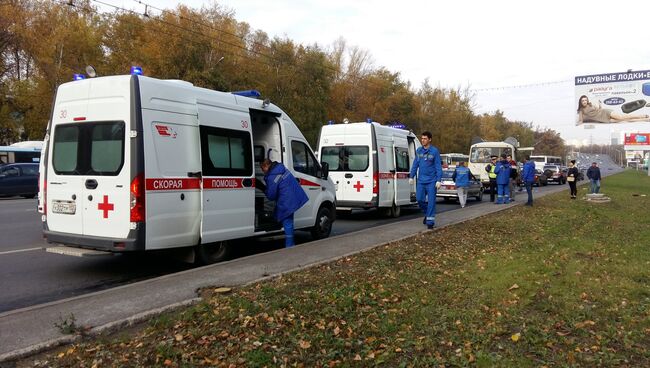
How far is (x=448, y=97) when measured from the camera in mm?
66375

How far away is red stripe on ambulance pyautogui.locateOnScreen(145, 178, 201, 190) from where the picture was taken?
6.69m

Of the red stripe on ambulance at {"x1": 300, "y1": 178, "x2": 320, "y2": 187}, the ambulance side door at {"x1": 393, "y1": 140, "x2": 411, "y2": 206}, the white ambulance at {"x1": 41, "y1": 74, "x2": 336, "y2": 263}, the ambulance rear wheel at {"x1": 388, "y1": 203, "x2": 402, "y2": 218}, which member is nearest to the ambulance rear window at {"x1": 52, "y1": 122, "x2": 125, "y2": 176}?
the white ambulance at {"x1": 41, "y1": 74, "x2": 336, "y2": 263}

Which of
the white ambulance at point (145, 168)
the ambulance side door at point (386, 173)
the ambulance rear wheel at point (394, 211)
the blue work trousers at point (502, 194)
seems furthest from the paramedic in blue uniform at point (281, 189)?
the blue work trousers at point (502, 194)

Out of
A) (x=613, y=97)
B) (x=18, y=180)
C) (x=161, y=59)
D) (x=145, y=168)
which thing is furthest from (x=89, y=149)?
(x=613, y=97)

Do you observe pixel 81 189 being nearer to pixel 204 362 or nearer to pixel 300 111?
pixel 204 362

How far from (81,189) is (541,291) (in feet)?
19.8

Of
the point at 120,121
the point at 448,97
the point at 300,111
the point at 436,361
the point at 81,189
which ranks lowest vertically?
the point at 436,361

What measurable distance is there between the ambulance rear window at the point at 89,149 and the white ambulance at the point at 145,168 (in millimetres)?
14

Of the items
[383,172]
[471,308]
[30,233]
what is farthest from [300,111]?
[471,308]

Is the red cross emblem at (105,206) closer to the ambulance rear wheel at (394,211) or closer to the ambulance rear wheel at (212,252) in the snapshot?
the ambulance rear wheel at (212,252)

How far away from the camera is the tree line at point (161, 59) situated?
3189cm

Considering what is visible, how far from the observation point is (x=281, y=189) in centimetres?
887

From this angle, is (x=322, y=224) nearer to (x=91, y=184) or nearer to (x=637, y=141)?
(x=91, y=184)

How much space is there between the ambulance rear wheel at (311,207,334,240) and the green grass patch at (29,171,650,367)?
9.48 ft
